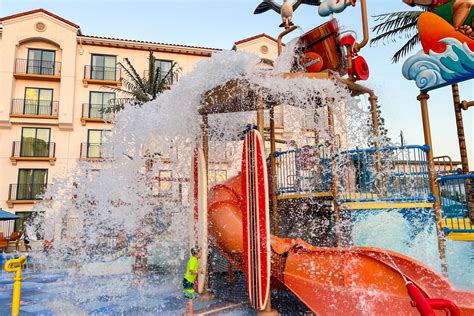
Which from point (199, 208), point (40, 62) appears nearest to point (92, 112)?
point (40, 62)

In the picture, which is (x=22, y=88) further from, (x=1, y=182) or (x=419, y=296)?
(x=419, y=296)

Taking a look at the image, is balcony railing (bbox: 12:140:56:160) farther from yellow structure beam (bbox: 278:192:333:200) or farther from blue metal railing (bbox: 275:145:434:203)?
yellow structure beam (bbox: 278:192:333:200)

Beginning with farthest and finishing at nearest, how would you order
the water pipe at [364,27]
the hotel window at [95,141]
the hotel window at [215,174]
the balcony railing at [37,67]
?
the hotel window at [95,141], the balcony railing at [37,67], the hotel window at [215,174], the water pipe at [364,27]

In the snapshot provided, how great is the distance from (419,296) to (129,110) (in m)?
9.11

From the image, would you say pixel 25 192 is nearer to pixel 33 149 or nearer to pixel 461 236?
pixel 33 149

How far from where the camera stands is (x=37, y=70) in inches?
1115

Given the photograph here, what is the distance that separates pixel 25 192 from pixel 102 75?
33.6ft

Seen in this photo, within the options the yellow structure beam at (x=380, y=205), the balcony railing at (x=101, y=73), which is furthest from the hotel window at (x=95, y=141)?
the yellow structure beam at (x=380, y=205)

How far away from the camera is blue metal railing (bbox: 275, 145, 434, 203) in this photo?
7078 millimetres

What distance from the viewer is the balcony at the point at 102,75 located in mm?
28969

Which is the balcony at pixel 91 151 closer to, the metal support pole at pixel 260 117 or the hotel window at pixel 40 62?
the hotel window at pixel 40 62

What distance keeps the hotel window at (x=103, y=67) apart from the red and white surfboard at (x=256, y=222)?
25.9m

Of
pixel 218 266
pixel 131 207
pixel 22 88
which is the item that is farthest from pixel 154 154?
pixel 22 88

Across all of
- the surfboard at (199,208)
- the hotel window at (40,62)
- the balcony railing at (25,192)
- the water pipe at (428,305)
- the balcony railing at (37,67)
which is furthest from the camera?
the hotel window at (40,62)
